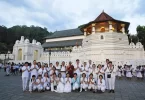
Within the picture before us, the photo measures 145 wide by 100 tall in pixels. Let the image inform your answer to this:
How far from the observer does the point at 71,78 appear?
9297 millimetres

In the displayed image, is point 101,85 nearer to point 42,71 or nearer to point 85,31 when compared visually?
point 42,71

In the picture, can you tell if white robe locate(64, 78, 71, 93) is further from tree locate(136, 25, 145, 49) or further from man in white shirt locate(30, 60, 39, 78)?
tree locate(136, 25, 145, 49)

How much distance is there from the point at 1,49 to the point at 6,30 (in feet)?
56.8

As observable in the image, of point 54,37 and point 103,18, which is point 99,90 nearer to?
point 103,18

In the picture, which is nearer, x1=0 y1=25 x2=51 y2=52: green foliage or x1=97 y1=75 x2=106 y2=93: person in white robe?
x1=97 y1=75 x2=106 y2=93: person in white robe

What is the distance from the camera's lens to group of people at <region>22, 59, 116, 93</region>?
345 inches

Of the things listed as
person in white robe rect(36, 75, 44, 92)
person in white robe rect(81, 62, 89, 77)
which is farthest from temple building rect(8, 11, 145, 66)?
person in white robe rect(36, 75, 44, 92)

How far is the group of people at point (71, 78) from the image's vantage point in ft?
28.7

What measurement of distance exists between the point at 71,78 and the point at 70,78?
192mm

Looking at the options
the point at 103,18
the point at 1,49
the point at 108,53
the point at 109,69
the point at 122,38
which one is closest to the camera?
the point at 109,69

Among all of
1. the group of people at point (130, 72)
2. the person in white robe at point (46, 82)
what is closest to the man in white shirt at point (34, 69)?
the person in white robe at point (46, 82)

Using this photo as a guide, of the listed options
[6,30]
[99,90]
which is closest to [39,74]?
[99,90]

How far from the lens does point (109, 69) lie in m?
8.76

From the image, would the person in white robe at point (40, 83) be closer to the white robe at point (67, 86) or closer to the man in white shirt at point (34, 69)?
the man in white shirt at point (34, 69)
